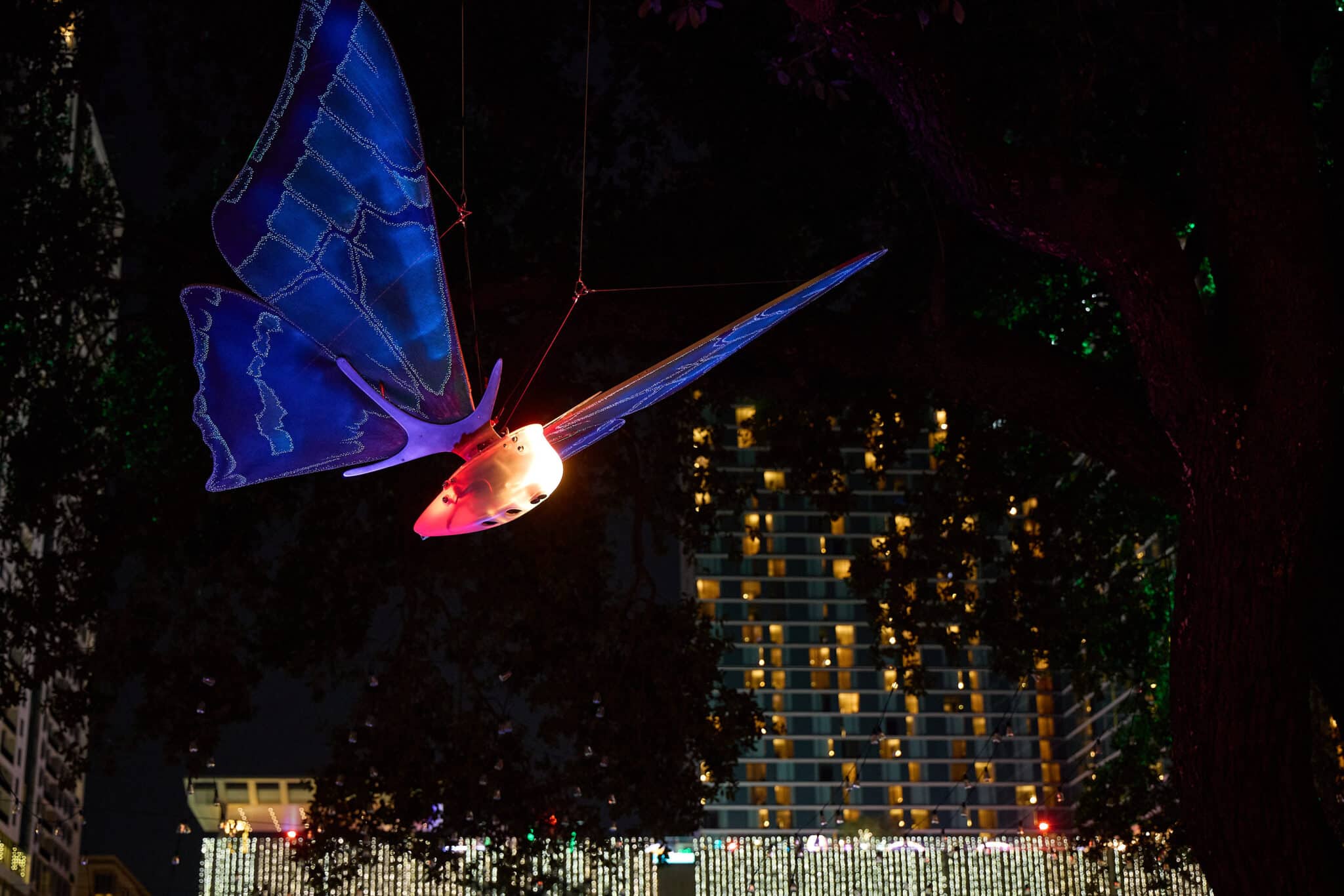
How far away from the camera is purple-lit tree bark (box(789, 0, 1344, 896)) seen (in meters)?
5.17

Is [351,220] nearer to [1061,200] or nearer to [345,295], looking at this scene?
[345,295]

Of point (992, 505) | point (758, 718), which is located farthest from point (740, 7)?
point (758, 718)

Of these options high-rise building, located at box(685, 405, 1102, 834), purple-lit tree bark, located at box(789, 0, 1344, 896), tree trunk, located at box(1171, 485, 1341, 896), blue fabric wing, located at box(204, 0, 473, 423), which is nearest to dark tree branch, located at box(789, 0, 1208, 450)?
purple-lit tree bark, located at box(789, 0, 1344, 896)

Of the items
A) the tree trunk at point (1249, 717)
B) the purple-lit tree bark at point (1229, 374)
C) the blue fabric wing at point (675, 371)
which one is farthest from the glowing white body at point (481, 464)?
the tree trunk at point (1249, 717)

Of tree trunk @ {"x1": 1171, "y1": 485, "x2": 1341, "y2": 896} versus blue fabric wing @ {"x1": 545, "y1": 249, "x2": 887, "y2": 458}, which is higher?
→ blue fabric wing @ {"x1": 545, "y1": 249, "x2": 887, "y2": 458}

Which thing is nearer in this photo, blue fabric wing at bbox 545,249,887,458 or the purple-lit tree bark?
blue fabric wing at bbox 545,249,887,458

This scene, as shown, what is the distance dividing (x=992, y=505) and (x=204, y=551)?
4484 millimetres

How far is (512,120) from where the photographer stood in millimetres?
8000

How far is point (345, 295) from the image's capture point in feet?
14.1

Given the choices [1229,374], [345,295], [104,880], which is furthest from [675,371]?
[104,880]

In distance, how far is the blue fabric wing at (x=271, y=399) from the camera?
170 inches

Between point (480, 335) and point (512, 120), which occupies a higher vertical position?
point (512, 120)

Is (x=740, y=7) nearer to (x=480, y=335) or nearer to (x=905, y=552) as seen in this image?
(x=480, y=335)

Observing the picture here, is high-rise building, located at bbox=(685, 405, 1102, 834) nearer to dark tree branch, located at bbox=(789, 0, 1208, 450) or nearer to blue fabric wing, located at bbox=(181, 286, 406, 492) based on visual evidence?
dark tree branch, located at bbox=(789, 0, 1208, 450)
